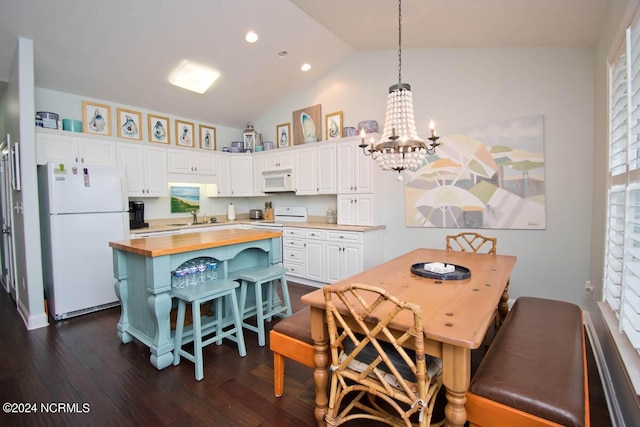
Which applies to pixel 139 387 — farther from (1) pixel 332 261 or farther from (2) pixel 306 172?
(2) pixel 306 172

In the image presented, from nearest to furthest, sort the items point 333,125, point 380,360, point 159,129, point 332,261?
1. point 380,360
2. point 332,261
3. point 333,125
4. point 159,129

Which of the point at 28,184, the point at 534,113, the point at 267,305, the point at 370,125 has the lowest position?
the point at 267,305

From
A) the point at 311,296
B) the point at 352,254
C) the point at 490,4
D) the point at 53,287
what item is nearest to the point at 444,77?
the point at 490,4

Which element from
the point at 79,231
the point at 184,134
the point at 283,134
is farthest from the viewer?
the point at 283,134

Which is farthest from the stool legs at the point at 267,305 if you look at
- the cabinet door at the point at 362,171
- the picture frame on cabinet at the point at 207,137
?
the picture frame on cabinet at the point at 207,137

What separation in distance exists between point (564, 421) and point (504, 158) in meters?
2.80

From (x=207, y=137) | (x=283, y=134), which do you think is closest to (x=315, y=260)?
(x=283, y=134)

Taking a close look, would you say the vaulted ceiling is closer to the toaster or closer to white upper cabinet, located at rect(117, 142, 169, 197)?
white upper cabinet, located at rect(117, 142, 169, 197)

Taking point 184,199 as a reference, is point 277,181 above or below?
above

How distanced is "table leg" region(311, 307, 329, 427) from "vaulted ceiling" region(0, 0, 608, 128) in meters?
2.75

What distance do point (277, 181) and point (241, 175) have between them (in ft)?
2.48

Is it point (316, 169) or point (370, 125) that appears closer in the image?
point (370, 125)

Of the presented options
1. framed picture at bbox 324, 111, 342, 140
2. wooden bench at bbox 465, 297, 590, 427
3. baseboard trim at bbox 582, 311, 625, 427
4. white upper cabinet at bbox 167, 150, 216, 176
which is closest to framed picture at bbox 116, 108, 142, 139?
white upper cabinet at bbox 167, 150, 216, 176

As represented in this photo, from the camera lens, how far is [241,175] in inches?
211
